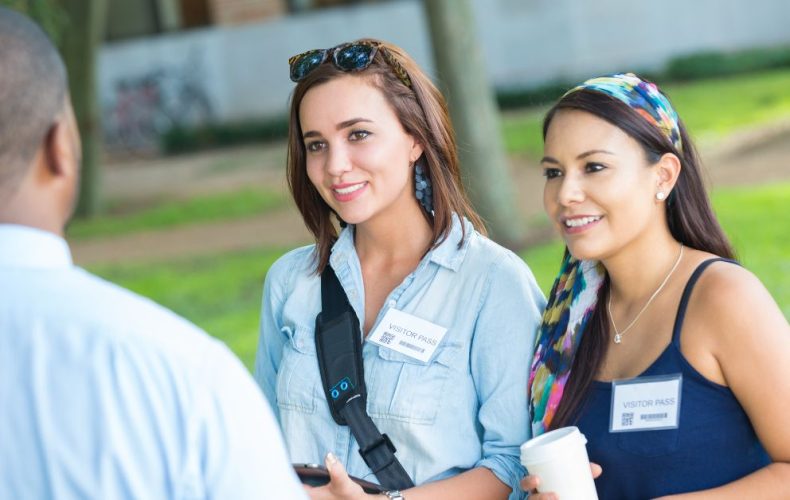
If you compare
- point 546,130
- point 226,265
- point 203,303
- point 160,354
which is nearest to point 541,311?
point 546,130

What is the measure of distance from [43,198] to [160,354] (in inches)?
10.6

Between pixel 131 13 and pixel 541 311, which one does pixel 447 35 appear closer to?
pixel 541 311

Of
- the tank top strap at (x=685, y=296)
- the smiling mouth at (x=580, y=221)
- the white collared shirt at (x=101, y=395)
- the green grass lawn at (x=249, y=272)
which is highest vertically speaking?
the white collared shirt at (x=101, y=395)

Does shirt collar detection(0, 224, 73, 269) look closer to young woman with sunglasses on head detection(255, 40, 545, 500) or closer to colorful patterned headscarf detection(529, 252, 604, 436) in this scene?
young woman with sunglasses on head detection(255, 40, 545, 500)

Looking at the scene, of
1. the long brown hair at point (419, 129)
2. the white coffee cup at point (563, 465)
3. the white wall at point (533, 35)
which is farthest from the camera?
the white wall at point (533, 35)

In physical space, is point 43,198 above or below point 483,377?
above

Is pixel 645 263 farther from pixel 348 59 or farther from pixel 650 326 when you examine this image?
pixel 348 59

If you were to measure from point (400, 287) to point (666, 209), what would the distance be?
69 cm

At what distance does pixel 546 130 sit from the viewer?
268cm

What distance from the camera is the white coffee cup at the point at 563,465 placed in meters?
2.19

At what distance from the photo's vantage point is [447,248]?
9.35 feet

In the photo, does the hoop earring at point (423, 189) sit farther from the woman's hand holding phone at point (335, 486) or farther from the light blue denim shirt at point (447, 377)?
the woman's hand holding phone at point (335, 486)

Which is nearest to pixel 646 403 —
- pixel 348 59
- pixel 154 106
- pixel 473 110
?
pixel 348 59

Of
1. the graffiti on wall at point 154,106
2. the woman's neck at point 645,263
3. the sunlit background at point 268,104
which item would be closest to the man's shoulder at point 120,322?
the woman's neck at point 645,263
